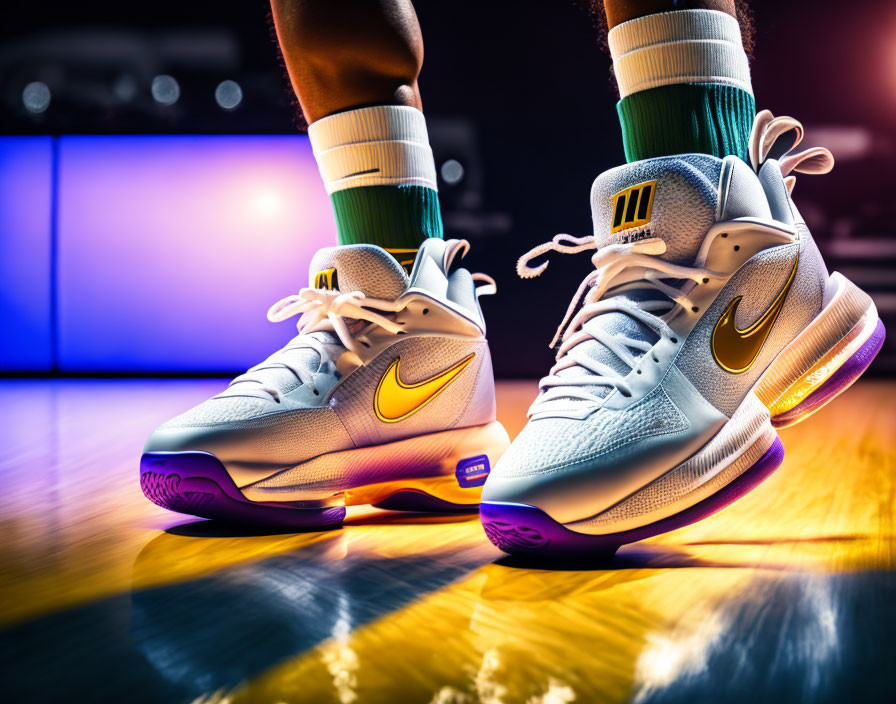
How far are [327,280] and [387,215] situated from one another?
0.30ft

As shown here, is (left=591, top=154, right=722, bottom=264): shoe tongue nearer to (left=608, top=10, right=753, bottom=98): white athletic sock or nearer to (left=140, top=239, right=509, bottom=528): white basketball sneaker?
(left=608, top=10, right=753, bottom=98): white athletic sock

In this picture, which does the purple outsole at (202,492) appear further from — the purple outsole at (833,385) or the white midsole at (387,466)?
the purple outsole at (833,385)

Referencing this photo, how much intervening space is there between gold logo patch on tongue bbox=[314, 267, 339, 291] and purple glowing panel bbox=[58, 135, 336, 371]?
2.68 meters

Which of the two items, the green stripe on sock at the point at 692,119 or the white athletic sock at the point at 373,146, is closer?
the green stripe on sock at the point at 692,119

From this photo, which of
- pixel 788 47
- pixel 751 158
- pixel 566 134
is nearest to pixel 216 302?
pixel 566 134

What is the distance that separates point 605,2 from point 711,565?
437 mm

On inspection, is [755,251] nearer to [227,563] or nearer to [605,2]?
[605,2]

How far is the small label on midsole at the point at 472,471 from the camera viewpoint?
2.28ft

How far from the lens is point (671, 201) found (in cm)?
55

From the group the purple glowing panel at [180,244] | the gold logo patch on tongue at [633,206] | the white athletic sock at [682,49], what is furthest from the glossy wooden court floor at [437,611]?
the purple glowing panel at [180,244]

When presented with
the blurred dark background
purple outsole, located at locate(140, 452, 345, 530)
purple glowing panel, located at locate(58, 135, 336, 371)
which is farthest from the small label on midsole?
purple glowing panel, located at locate(58, 135, 336, 371)

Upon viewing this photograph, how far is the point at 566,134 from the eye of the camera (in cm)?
302

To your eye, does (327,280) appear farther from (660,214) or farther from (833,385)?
(833,385)

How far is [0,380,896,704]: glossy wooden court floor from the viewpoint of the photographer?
31cm
